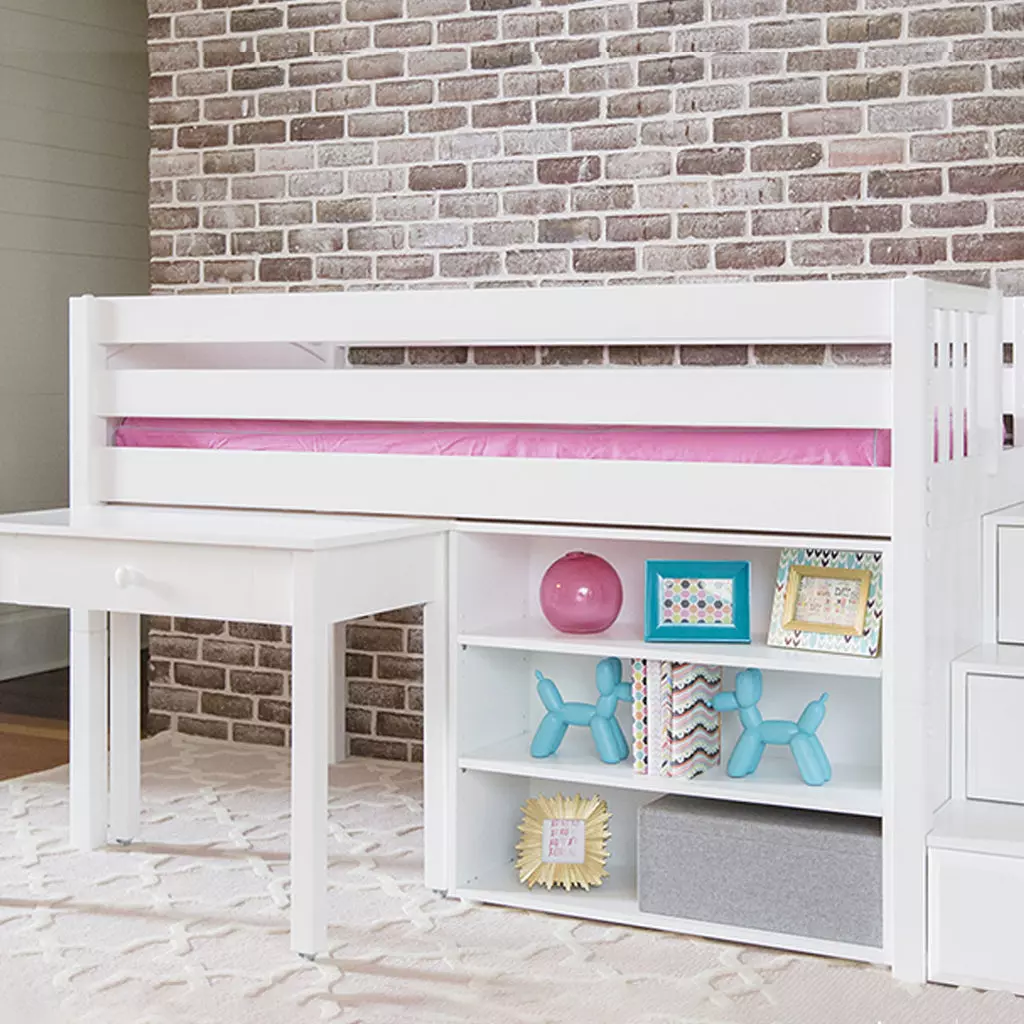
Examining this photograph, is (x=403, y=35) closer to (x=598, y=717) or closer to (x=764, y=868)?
(x=598, y=717)

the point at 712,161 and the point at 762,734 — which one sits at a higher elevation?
the point at 712,161

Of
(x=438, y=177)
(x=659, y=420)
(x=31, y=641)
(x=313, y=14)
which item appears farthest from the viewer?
(x=31, y=641)

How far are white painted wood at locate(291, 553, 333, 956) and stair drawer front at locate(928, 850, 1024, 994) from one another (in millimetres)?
927

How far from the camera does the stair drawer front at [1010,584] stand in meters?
2.71

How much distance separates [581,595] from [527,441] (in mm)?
291

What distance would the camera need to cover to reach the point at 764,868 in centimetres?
255

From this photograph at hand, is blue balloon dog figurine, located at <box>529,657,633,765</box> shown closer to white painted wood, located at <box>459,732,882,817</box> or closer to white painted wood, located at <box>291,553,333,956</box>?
white painted wood, located at <box>459,732,882,817</box>

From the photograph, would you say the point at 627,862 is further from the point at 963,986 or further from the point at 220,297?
the point at 220,297

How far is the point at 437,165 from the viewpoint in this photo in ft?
12.1

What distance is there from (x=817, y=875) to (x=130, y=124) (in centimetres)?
387

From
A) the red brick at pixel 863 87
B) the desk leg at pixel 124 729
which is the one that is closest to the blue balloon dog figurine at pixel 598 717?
the desk leg at pixel 124 729

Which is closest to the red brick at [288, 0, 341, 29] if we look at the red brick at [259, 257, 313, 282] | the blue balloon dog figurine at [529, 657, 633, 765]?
the red brick at [259, 257, 313, 282]

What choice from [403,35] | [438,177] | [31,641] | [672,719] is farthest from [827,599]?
[31,641]

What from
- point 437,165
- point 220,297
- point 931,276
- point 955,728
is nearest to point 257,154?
point 437,165
